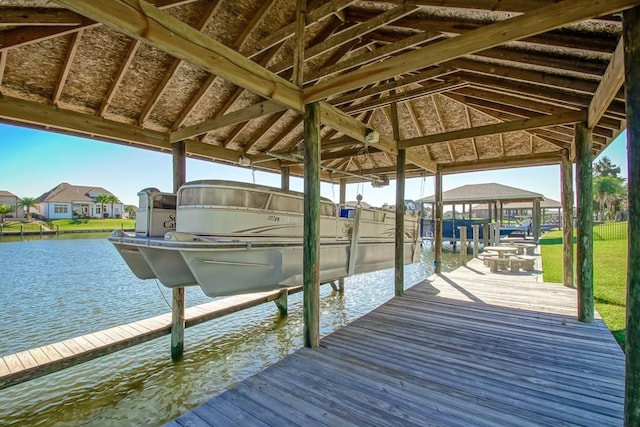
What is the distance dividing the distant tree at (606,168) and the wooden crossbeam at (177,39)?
7271cm

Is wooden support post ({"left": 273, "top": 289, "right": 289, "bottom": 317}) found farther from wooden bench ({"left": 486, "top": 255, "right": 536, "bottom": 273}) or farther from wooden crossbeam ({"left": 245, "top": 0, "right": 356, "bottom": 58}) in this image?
wooden bench ({"left": 486, "top": 255, "right": 536, "bottom": 273})

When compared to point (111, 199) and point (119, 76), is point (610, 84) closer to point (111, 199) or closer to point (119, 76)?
point (119, 76)

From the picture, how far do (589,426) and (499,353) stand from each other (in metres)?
1.31

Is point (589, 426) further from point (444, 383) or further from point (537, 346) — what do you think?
point (537, 346)

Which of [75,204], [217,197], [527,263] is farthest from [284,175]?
[75,204]

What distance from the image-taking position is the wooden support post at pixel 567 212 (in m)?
6.69

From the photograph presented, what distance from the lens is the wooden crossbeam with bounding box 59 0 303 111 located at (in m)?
2.01

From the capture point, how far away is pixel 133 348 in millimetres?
6051

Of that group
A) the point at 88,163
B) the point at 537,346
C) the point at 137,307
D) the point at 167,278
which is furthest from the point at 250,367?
the point at 88,163

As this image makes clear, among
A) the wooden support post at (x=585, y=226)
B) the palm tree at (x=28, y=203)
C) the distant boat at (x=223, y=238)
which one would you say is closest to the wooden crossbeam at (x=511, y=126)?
the wooden support post at (x=585, y=226)

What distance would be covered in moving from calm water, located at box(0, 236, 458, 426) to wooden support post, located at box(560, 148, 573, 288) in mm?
4732

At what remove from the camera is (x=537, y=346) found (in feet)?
12.2

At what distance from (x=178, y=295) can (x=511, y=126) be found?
6.50 meters

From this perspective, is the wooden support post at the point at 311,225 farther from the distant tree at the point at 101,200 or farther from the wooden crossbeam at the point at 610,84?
the distant tree at the point at 101,200
